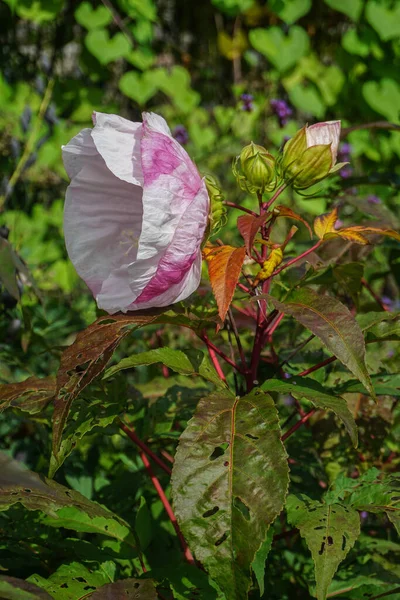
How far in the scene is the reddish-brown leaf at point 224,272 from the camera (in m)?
0.65

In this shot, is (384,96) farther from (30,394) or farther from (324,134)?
(30,394)

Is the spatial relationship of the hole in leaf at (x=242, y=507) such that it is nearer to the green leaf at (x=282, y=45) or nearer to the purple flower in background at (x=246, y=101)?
the purple flower in background at (x=246, y=101)

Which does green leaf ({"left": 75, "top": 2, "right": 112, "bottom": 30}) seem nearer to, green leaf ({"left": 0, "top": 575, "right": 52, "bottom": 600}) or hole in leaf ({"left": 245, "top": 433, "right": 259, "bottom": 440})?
hole in leaf ({"left": 245, "top": 433, "right": 259, "bottom": 440})

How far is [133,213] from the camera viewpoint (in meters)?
0.80

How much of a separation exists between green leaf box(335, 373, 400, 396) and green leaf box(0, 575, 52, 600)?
40cm

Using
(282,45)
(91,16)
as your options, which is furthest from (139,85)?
(282,45)

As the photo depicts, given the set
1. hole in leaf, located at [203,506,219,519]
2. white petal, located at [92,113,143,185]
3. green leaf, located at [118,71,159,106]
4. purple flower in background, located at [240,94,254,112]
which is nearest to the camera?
hole in leaf, located at [203,506,219,519]

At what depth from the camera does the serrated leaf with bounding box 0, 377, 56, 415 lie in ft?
2.42

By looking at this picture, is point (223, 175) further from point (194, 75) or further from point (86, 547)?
point (86, 547)

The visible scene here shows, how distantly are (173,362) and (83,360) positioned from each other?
0.12 meters

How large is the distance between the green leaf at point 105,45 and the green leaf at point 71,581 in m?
2.46

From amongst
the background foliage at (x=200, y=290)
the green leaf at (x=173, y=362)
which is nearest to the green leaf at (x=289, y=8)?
the background foliage at (x=200, y=290)

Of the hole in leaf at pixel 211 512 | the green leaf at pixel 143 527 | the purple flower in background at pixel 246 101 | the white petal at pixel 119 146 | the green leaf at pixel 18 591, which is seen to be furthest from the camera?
the purple flower in background at pixel 246 101

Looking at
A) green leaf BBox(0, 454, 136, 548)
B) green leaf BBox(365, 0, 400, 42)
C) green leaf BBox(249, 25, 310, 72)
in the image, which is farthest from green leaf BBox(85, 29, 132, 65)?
green leaf BBox(0, 454, 136, 548)
